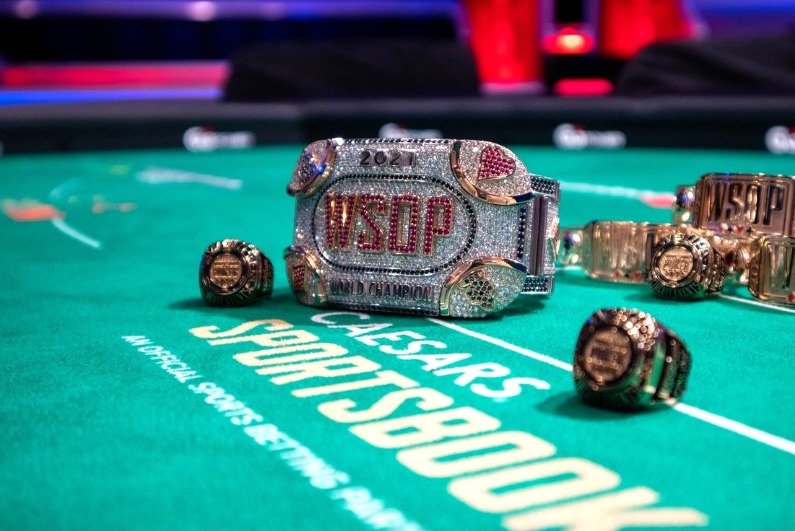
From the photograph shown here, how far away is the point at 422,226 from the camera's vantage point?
2.75m

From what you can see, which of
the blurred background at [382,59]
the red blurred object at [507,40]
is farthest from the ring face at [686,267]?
the red blurred object at [507,40]

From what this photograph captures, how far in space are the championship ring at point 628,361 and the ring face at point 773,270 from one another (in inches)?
38.3

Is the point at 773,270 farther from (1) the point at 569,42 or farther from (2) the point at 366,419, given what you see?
(1) the point at 569,42

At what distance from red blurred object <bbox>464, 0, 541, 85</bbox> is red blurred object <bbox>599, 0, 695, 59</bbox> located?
3.94 feet

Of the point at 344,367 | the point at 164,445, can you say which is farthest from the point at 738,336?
the point at 164,445

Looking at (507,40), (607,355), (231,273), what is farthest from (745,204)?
(507,40)

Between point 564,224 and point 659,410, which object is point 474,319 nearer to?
point 659,410

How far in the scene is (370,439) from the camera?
1.88 m

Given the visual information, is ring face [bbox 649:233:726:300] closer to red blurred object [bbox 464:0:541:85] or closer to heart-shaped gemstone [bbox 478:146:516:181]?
heart-shaped gemstone [bbox 478:146:516:181]

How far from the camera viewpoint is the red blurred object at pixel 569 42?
15680 mm

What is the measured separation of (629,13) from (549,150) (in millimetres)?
Result: 7039

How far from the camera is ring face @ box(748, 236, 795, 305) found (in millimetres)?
2842

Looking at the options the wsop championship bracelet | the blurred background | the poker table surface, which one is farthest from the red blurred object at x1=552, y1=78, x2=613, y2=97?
the wsop championship bracelet

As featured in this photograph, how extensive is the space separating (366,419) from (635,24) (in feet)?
46.8
